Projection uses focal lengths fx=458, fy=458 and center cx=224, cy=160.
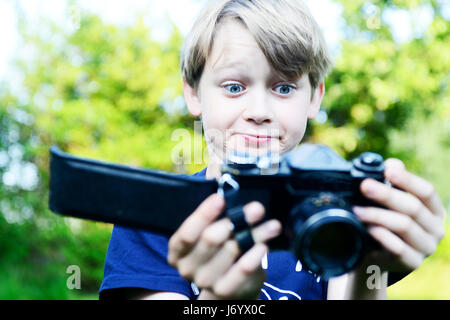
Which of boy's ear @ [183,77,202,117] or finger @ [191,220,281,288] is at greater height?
boy's ear @ [183,77,202,117]

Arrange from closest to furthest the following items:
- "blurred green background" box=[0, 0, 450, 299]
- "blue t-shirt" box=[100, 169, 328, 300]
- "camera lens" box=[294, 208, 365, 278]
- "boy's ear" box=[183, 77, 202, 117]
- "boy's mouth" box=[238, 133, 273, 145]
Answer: "camera lens" box=[294, 208, 365, 278]
"blue t-shirt" box=[100, 169, 328, 300]
"boy's mouth" box=[238, 133, 273, 145]
"boy's ear" box=[183, 77, 202, 117]
"blurred green background" box=[0, 0, 450, 299]

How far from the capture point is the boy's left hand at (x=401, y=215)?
79cm

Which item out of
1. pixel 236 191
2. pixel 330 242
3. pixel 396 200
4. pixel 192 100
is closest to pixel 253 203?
pixel 236 191

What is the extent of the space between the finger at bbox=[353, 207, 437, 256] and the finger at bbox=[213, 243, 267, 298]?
185 mm

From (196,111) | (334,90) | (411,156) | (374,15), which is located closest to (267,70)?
(196,111)

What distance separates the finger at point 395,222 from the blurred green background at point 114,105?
10.8ft

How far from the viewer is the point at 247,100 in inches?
41.9

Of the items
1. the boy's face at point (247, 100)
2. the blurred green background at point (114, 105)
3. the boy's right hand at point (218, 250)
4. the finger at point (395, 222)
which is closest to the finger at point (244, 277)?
the boy's right hand at point (218, 250)

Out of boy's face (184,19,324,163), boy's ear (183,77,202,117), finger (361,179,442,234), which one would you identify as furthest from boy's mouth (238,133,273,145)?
finger (361,179,442,234)

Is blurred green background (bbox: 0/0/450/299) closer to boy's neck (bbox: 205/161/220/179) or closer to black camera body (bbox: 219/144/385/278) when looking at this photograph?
boy's neck (bbox: 205/161/220/179)

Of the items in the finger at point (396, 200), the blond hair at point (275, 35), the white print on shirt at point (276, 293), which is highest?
the blond hair at point (275, 35)

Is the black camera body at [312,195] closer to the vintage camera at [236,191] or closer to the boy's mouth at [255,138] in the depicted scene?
the vintage camera at [236,191]

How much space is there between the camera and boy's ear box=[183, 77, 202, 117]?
49.6 inches

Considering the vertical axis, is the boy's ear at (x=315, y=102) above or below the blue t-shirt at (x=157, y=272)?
above
